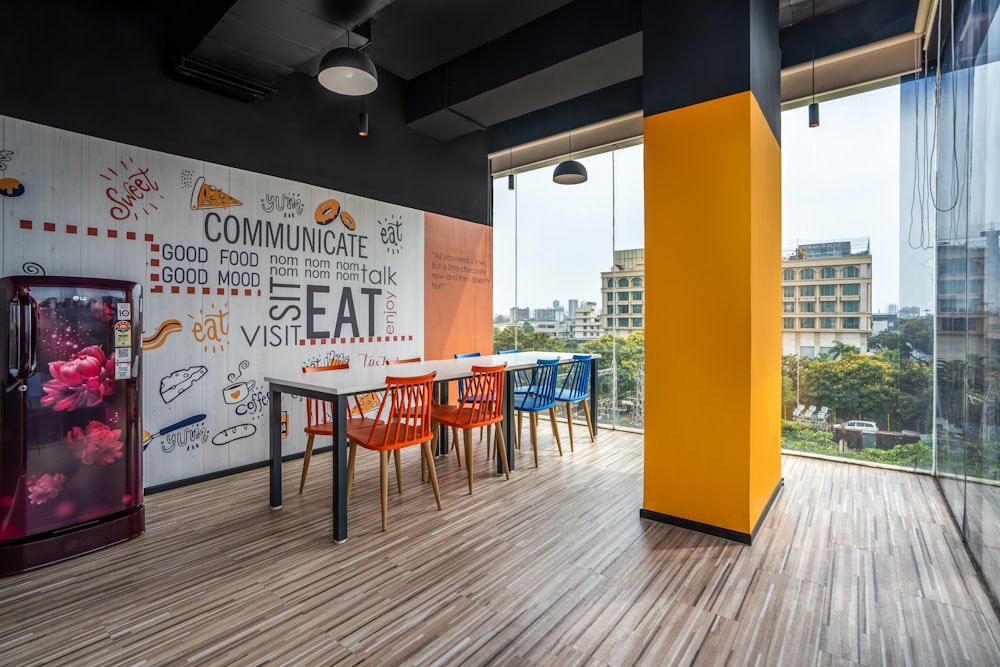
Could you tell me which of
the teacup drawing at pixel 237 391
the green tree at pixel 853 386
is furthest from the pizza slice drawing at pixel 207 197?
the green tree at pixel 853 386

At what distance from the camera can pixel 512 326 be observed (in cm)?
696

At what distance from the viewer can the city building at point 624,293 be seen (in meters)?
5.78

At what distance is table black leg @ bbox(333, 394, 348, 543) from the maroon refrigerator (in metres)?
1.25

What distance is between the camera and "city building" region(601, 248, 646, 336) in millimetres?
5781

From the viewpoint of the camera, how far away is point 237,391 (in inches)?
163

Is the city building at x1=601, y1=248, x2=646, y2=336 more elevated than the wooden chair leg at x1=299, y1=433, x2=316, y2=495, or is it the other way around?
the city building at x1=601, y1=248, x2=646, y2=336

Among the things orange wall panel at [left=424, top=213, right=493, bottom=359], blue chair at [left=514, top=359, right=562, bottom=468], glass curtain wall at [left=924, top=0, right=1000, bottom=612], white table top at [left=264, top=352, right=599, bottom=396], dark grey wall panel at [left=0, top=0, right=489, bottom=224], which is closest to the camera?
glass curtain wall at [left=924, top=0, right=1000, bottom=612]

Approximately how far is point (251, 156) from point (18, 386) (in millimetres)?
2511

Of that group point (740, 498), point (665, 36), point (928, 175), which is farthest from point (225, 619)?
point (928, 175)

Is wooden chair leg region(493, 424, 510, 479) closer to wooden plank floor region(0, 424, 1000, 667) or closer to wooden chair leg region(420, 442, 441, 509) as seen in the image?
wooden plank floor region(0, 424, 1000, 667)

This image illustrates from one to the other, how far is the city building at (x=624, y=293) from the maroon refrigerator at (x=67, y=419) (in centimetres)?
464

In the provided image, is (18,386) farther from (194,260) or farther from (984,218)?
(984,218)

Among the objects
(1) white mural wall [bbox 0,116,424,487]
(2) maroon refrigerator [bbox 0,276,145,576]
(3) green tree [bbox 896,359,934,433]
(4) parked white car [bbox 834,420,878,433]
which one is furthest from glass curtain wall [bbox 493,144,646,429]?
(2) maroon refrigerator [bbox 0,276,145,576]

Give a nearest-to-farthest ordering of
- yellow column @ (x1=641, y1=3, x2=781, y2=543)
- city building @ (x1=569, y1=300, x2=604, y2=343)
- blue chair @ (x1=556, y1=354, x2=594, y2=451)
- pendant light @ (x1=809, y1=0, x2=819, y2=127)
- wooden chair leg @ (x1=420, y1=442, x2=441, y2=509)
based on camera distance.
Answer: yellow column @ (x1=641, y1=3, x2=781, y2=543) < wooden chair leg @ (x1=420, y1=442, x2=441, y2=509) < pendant light @ (x1=809, y1=0, x2=819, y2=127) < blue chair @ (x1=556, y1=354, x2=594, y2=451) < city building @ (x1=569, y1=300, x2=604, y2=343)
